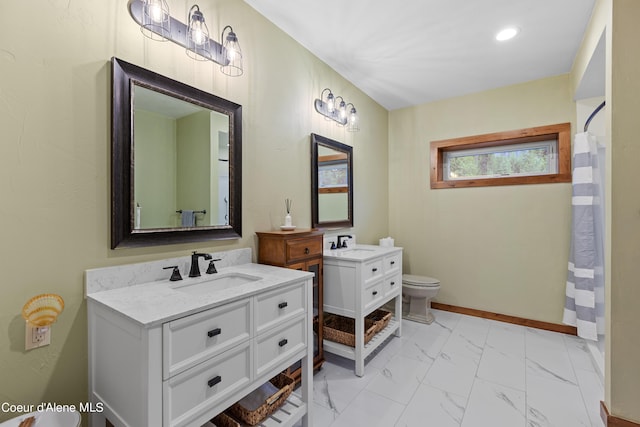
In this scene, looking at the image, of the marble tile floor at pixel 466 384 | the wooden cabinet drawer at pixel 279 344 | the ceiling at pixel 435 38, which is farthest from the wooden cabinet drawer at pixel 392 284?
the ceiling at pixel 435 38

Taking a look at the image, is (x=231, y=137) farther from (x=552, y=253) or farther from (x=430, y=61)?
(x=552, y=253)

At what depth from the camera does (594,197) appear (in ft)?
8.52

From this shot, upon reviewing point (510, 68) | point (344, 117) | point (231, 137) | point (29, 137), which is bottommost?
point (29, 137)

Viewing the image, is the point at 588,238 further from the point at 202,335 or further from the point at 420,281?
the point at 202,335

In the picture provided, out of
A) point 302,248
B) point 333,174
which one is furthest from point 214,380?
point 333,174

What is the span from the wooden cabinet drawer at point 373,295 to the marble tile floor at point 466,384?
0.47 m

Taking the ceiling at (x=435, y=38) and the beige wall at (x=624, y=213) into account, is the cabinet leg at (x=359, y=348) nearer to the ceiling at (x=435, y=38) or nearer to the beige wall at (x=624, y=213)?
the beige wall at (x=624, y=213)

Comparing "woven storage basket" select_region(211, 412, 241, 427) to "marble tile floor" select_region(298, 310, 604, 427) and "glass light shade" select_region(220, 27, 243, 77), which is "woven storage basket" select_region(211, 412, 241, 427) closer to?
"marble tile floor" select_region(298, 310, 604, 427)

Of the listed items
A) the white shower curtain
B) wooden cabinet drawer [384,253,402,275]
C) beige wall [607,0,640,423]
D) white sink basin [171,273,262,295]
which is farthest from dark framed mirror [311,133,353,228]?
the white shower curtain

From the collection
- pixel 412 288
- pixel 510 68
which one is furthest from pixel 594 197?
pixel 412 288

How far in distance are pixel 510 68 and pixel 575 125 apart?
2.80ft

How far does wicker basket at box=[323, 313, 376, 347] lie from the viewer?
7.51ft

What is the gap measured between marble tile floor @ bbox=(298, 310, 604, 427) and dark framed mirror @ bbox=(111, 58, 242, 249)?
4.30 ft

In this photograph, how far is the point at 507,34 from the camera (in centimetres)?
229
